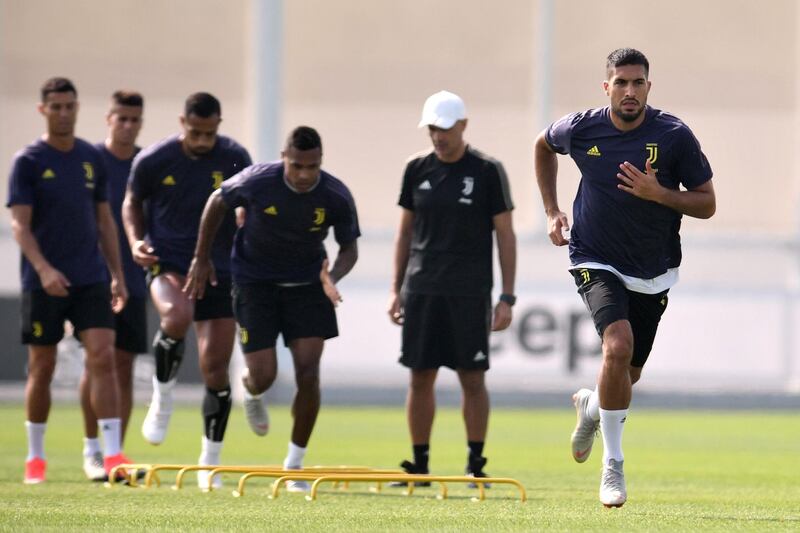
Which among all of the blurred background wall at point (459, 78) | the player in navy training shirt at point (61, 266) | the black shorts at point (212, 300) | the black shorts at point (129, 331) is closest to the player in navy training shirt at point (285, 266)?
the black shorts at point (212, 300)

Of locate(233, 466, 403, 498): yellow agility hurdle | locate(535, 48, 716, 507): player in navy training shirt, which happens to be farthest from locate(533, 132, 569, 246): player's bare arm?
locate(233, 466, 403, 498): yellow agility hurdle

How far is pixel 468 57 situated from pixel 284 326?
17.4 meters

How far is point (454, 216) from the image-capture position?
11.4 m

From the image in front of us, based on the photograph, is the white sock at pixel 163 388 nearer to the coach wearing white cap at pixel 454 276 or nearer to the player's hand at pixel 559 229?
the coach wearing white cap at pixel 454 276

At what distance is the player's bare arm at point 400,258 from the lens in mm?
11648

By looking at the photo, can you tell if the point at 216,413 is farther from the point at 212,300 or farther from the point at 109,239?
the point at 109,239

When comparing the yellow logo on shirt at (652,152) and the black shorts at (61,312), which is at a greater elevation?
the yellow logo on shirt at (652,152)

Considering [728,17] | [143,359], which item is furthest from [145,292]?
[728,17]

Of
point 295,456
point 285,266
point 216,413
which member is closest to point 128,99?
point 285,266

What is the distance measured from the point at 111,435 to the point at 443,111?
9.84 ft

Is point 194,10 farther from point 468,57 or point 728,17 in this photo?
point 728,17

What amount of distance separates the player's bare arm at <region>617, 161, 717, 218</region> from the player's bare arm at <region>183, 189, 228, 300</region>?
2.92 m

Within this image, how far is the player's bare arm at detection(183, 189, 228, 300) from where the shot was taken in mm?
10711

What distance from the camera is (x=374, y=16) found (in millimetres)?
27844
